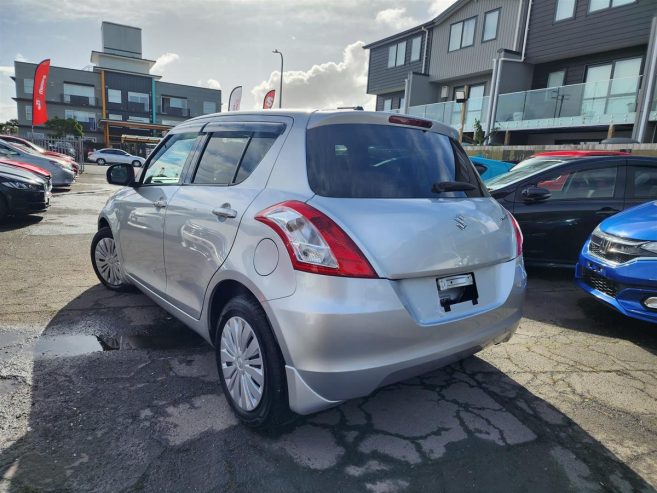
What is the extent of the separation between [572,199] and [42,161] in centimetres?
1418

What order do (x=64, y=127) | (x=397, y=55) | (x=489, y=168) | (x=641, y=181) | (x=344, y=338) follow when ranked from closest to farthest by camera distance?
(x=344, y=338) < (x=641, y=181) < (x=489, y=168) < (x=397, y=55) < (x=64, y=127)

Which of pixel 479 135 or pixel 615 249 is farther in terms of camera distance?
pixel 479 135

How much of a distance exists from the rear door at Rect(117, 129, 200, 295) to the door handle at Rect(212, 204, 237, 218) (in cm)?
75

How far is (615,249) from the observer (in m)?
3.92

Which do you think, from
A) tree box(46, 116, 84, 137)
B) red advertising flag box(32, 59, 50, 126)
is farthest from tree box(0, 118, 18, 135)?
red advertising flag box(32, 59, 50, 126)

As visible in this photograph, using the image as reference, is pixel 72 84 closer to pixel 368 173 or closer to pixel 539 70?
pixel 539 70

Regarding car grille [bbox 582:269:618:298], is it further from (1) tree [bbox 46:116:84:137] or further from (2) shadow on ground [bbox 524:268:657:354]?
(1) tree [bbox 46:116:84:137]

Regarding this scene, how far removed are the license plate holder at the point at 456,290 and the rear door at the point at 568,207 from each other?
3.48m

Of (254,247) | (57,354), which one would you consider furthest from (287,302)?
(57,354)

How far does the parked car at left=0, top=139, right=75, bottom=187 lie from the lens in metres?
12.7

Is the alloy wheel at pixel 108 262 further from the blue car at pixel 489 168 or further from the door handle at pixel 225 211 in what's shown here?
the blue car at pixel 489 168

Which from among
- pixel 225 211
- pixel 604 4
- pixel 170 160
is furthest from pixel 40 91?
pixel 225 211

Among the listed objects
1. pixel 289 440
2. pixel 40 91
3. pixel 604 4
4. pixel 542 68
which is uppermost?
pixel 604 4

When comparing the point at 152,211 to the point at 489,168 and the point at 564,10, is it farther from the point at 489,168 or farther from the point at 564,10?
the point at 564,10
